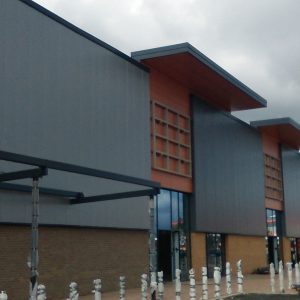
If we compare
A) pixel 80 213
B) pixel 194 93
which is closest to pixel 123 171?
A: pixel 80 213

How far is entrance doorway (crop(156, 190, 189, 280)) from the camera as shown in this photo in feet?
93.0

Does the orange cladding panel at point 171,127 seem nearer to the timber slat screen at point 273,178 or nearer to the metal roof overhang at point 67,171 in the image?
the metal roof overhang at point 67,171

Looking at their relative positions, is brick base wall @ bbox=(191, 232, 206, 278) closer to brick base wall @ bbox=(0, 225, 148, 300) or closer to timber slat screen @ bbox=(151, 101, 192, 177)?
timber slat screen @ bbox=(151, 101, 192, 177)

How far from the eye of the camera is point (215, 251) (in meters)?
33.6

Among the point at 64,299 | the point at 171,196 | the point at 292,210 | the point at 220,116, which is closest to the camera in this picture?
the point at 64,299

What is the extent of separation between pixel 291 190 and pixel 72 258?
2918 centimetres

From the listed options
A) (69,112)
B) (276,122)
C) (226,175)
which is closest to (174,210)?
(226,175)

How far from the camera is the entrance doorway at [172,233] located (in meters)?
28.3

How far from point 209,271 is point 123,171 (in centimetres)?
1077

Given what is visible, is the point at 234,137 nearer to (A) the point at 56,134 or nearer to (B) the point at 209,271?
(B) the point at 209,271

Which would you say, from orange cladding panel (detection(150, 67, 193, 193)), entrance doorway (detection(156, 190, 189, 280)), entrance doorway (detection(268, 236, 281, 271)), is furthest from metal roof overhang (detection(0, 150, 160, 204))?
entrance doorway (detection(268, 236, 281, 271))

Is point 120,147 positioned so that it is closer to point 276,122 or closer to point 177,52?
point 177,52

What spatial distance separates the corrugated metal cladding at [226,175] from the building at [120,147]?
11cm

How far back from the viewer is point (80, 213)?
21828mm
